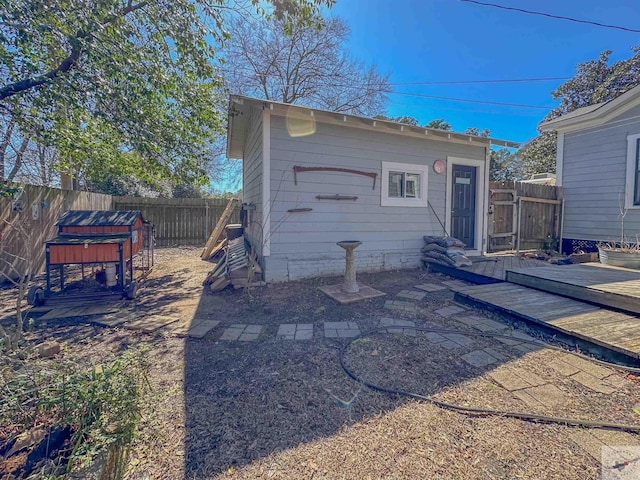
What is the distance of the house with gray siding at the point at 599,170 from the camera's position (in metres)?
6.51

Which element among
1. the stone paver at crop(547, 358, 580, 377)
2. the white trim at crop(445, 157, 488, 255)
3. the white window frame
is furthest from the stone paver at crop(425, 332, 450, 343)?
Result: the white trim at crop(445, 157, 488, 255)

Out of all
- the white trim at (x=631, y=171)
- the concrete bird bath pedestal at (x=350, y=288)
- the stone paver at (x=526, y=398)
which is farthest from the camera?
the white trim at (x=631, y=171)

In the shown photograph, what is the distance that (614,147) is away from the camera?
682 cm

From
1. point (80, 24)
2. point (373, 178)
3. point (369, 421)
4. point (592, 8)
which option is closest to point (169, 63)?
point (80, 24)

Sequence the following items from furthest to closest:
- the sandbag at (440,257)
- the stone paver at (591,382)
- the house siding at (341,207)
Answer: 1. the sandbag at (440,257)
2. the house siding at (341,207)
3. the stone paver at (591,382)

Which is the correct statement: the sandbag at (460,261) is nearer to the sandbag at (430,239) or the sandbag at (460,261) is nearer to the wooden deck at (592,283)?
the sandbag at (430,239)

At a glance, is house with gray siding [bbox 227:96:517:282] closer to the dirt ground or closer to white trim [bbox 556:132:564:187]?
the dirt ground

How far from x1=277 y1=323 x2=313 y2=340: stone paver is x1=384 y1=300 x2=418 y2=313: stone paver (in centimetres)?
116

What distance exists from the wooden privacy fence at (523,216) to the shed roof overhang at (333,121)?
4.28 feet

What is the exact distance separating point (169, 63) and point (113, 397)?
17.4ft

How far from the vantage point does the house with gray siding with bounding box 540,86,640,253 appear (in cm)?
651

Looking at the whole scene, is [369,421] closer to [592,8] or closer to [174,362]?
[174,362]

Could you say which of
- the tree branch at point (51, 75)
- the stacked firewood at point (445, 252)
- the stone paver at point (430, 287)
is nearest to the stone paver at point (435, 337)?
the stone paver at point (430, 287)

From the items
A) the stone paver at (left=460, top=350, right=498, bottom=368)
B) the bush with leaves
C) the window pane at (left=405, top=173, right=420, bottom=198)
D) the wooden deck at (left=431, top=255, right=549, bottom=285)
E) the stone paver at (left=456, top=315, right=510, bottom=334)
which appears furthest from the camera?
the window pane at (left=405, top=173, right=420, bottom=198)
